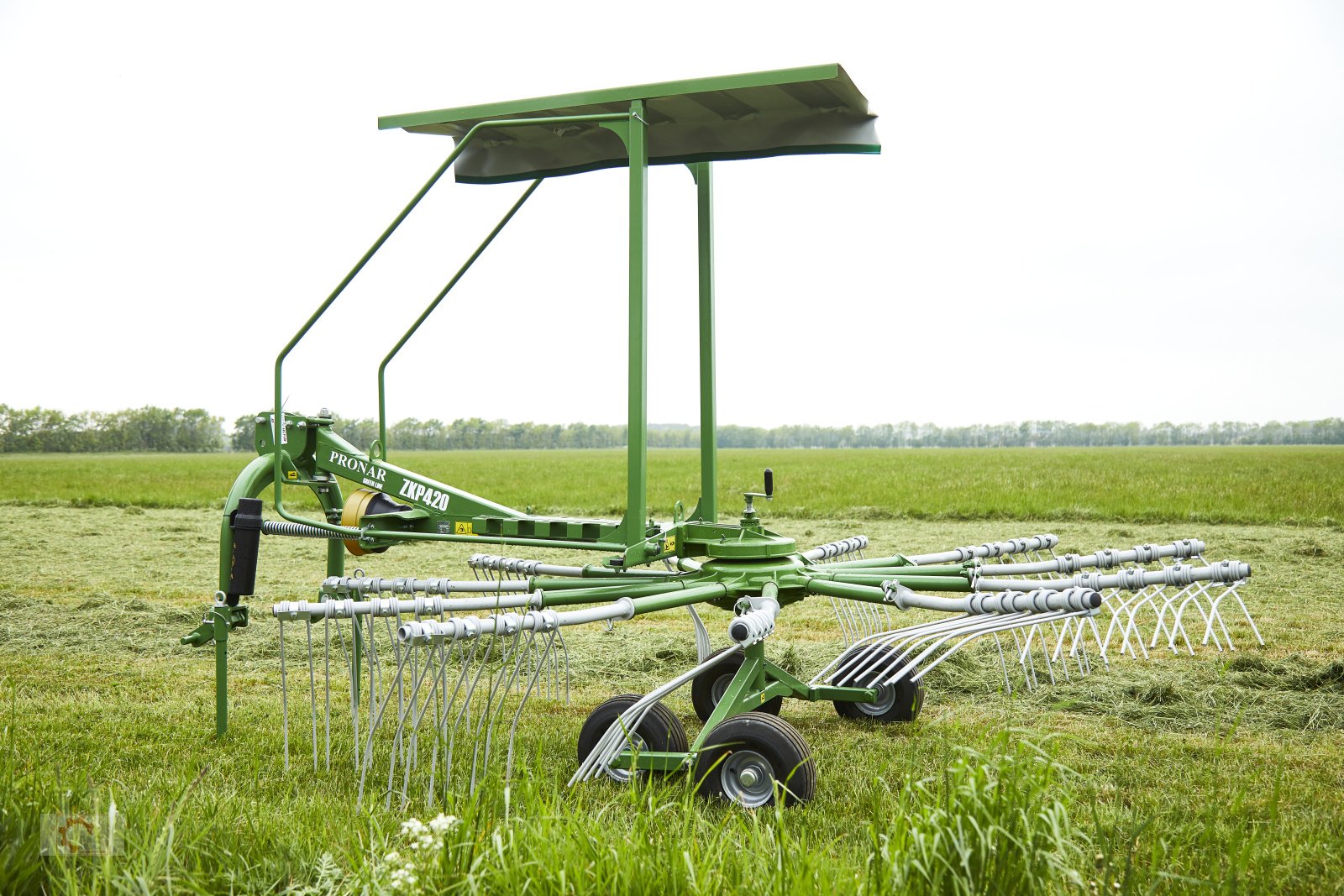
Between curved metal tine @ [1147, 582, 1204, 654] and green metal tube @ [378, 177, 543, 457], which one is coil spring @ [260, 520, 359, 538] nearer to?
green metal tube @ [378, 177, 543, 457]

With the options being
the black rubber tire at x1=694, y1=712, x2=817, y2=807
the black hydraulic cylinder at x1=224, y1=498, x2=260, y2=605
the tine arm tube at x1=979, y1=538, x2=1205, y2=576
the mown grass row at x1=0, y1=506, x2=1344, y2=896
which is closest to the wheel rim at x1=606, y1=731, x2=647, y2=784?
the mown grass row at x1=0, y1=506, x2=1344, y2=896

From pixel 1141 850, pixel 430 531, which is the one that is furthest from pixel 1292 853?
pixel 430 531

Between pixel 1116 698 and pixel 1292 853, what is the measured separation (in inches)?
92.0

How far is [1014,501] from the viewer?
17578 mm

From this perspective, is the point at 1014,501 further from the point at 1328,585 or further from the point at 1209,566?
the point at 1209,566

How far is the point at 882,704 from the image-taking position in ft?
17.4

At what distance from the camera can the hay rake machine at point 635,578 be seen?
387 centimetres

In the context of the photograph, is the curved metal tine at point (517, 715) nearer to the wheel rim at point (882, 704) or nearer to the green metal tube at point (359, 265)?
the green metal tube at point (359, 265)

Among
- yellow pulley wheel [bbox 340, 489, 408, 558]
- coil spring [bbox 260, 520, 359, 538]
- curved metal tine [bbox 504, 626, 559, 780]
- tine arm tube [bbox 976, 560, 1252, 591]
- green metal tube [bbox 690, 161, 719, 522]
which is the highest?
green metal tube [bbox 690, 161, 719, 522]

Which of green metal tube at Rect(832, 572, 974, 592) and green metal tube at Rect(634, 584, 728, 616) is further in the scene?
green metal tube at Rect(832, 572, 974, 592)

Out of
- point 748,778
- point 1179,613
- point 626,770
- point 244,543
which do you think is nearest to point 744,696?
point 748,778

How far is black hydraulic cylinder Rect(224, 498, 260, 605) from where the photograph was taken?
4.73 meters

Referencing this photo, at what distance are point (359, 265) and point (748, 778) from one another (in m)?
2.89

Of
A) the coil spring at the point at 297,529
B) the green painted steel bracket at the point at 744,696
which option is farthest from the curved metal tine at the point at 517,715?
the coil spring at the point at 297,529
